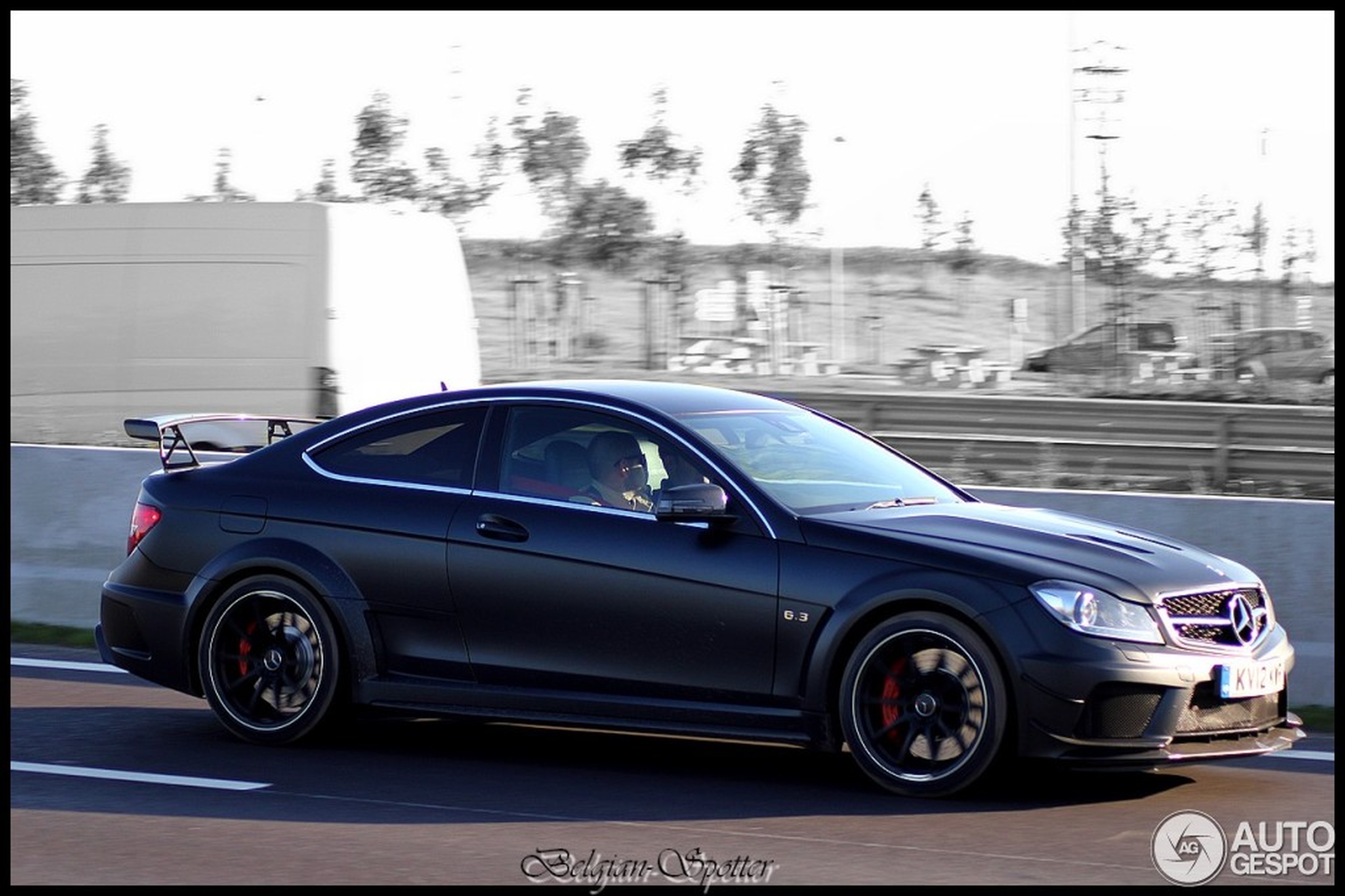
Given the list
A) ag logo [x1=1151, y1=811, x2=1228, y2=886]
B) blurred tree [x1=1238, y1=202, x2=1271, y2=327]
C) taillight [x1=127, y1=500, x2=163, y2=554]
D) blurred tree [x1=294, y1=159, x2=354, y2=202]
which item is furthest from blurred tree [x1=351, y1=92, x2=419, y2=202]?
ag logo [x1=1151, y1=811, x2=1228, y2=886]

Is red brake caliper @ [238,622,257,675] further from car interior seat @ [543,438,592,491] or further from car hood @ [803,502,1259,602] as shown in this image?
car hood @ [803,502,1259,602]

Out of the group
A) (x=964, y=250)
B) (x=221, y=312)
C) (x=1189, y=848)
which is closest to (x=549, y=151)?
(x=964, y=250)

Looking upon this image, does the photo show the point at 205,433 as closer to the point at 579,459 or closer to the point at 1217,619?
the point at 579,459

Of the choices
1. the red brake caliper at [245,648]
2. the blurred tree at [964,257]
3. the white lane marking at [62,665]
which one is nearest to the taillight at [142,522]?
the red brake caliper at [245,648]

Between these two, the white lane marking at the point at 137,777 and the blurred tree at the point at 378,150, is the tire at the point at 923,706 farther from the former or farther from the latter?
the blurred tree at the point at 378,150

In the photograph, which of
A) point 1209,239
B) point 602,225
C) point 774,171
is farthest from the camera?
point 602,225

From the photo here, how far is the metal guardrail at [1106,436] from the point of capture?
18.1 metres

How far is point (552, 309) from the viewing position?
35.9 metres

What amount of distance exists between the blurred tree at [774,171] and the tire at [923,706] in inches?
1144

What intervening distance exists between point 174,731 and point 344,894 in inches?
125

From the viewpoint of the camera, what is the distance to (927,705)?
662cm

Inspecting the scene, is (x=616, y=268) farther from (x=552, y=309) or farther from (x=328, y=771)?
(x=328, y=771)

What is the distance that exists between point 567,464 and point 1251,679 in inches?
105

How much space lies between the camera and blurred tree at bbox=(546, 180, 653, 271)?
36.3 m
